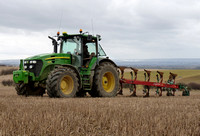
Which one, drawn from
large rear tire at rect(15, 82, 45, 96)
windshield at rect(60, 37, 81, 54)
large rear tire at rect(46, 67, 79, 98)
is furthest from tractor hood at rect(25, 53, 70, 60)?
large rear tire at rect(15, 82, 45, 96)

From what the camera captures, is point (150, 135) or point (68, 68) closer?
point (150, 135)

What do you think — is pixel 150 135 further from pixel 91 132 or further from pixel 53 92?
pixel 53 92

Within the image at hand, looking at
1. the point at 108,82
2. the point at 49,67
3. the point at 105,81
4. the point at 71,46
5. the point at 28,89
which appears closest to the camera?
the point at 49,67

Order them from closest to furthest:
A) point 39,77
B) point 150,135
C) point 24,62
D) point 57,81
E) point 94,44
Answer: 1. point 150,135
2. point 57,81
3. point 39,77
4. point 24,62
5. point 94,44

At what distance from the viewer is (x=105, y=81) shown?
455 inches

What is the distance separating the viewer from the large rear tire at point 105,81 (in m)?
10.8

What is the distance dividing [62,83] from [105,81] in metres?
2.31

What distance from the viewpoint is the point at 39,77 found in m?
9.99

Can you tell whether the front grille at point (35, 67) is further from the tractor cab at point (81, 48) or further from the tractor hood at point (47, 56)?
the tractor cab at point (81, 48)

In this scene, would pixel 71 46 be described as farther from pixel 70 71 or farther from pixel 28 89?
pixel 28 89

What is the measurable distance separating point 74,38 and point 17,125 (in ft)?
24.2

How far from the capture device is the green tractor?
984 centimetres

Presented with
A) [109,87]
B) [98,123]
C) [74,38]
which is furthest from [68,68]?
[98,123]

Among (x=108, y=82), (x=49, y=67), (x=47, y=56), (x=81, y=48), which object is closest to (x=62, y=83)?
(x=49, y=67)
